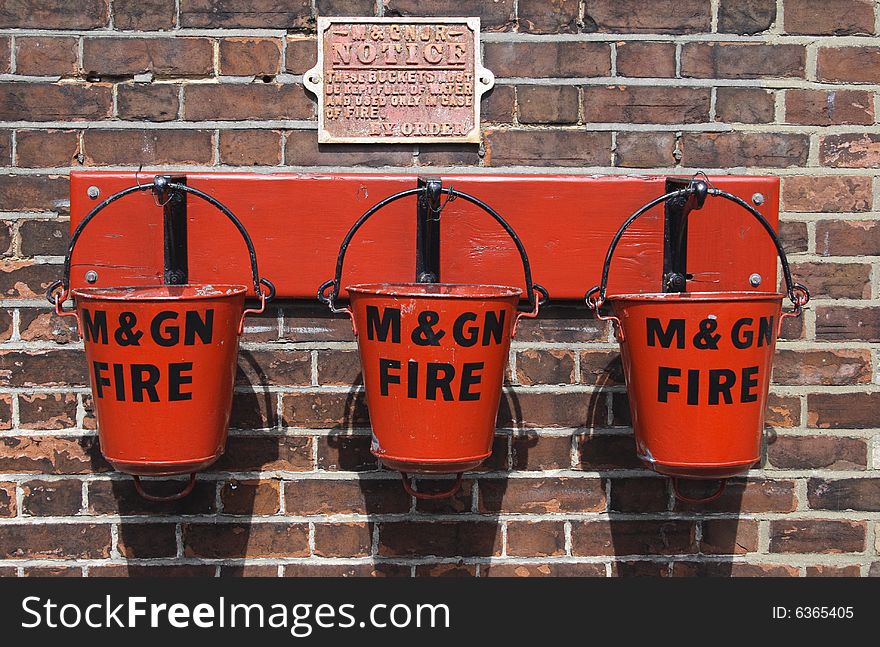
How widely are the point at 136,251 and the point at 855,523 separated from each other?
1.50m

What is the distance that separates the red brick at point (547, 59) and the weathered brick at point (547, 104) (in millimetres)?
26

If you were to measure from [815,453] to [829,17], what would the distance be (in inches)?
33.5

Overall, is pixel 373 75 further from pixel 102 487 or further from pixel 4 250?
pixel 102 487

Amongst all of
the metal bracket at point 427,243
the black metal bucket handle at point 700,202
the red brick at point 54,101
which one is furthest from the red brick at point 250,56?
the black metal bucket handle at point 700,202

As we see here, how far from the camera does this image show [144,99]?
1838 mm

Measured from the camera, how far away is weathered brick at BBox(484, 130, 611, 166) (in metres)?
1.86

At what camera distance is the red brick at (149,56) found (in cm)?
183

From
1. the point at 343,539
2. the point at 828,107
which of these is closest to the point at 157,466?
the point at 343,539

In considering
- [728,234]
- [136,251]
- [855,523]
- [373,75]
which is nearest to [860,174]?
[728,234]

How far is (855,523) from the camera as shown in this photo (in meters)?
1.91

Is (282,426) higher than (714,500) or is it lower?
higher

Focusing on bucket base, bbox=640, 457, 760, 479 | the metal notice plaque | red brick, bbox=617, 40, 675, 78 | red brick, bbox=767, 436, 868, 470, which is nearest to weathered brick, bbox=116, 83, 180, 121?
the metal notice plaque

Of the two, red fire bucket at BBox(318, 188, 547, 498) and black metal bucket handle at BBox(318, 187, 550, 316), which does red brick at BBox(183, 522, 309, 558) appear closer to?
red fire bucket at BBox(318, 188, 547, 498)

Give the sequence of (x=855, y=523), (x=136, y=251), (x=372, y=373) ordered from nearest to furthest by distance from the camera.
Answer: (x=372, y=373) → (x=136, y=251) → (x=855, y=523)
